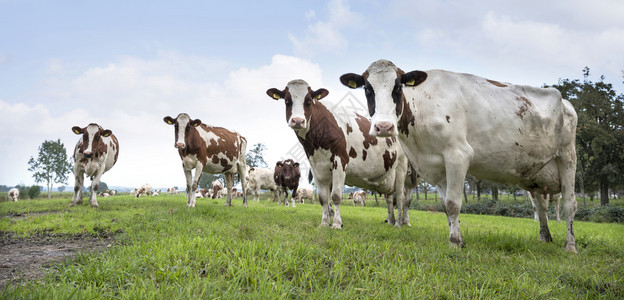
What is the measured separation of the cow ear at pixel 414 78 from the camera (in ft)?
16.1

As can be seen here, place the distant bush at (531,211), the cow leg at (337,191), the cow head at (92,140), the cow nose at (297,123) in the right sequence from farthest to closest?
the distant bush at (531,211) < the cow head at (92,140) < the cow leg at (337,191) < the cow nose at (297,123)

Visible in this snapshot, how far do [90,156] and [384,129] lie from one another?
10.6m

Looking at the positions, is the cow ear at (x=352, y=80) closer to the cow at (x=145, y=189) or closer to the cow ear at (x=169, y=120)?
the cow ear at (x=169, y=120)

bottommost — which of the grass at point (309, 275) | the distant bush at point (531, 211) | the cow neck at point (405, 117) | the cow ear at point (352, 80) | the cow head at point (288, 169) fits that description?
the distant bush at point (531, 211)

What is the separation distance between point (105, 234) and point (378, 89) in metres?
5.02

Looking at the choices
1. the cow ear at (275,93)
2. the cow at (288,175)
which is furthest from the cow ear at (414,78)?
the cow at (288,175)

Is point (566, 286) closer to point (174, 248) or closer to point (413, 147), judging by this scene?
point (413, 147)

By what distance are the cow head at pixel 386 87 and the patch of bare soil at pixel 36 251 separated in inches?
152

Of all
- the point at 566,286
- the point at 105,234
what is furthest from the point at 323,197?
the point at 566,286

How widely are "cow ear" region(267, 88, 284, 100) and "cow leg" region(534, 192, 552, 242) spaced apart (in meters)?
5.40

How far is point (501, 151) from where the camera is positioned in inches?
193

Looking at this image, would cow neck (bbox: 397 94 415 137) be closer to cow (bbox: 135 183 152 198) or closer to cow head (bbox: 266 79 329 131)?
cow head (bbox: 266 79 329 131)

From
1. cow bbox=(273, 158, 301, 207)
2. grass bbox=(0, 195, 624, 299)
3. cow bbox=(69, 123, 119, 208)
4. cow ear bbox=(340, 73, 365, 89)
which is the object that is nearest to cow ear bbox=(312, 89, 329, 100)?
cow ear bbox=(340, 73, 365, 89)

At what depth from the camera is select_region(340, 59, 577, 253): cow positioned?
457 cm
